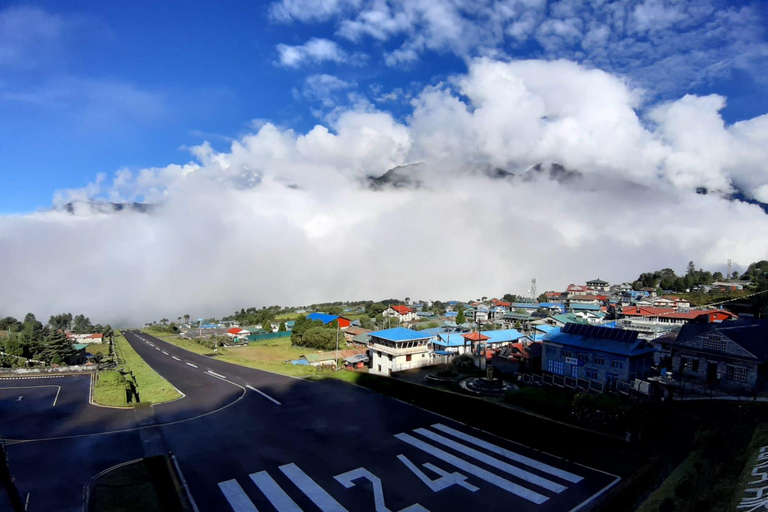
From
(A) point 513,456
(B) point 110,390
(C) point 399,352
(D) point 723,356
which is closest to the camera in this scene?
(A) point 513,456

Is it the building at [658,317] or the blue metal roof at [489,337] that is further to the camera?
the building at [658,317]

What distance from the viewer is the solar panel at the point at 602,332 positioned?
37.9 m

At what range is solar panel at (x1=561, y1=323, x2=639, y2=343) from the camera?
37891 mm

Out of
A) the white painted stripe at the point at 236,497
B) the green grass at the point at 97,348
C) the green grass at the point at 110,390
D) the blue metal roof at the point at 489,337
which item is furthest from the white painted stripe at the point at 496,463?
the green grass at the point at 97,348

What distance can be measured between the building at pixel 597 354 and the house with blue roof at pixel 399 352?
13841 mm

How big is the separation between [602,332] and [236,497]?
33980 millimetres

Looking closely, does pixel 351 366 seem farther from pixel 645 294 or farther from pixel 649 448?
pixel 645 294

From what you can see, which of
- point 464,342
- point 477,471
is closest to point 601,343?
point 477,471

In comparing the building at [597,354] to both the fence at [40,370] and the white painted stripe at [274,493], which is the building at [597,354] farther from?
the fence at [40,370]

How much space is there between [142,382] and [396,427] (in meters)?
34.5

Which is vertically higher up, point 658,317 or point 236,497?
point 658,317

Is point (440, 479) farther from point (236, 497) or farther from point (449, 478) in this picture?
point (236, 497)

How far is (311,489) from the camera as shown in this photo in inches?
876

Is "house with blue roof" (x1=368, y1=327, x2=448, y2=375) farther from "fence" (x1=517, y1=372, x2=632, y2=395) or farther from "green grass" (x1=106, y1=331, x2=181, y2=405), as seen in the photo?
"green grass" (x1=106, y1=331, x2=181, y2=405)
